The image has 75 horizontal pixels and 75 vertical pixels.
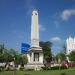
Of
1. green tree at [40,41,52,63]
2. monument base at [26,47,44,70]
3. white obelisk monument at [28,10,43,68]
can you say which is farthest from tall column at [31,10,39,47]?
green tree at [40,41,52,63]

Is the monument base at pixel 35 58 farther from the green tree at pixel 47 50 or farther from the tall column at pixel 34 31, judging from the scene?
the green tree at pixel 47 50

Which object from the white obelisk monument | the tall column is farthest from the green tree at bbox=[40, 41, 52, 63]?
the tall column

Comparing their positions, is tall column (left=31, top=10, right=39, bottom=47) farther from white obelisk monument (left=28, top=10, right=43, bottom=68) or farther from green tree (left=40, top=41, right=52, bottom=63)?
green tree (left=40, top=41, right=52, bottom=63)

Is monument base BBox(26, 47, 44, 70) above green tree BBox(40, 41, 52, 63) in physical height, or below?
below

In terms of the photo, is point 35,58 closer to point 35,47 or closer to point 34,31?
point 35,47

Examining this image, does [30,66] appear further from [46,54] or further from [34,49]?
[46,54]

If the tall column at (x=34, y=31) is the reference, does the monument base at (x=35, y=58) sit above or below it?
below

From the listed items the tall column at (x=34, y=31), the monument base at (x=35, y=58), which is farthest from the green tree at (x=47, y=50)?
the tall column at (x=34, y=31)

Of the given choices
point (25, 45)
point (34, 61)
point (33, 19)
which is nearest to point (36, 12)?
point (33, 19)

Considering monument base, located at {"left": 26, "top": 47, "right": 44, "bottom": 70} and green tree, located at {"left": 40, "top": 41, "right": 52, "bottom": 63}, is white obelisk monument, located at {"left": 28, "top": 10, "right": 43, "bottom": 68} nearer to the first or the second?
monument base, located at {"left": 26, "top": 47, "right": 44, "bottom": 70}

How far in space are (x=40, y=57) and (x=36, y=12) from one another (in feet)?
35.4

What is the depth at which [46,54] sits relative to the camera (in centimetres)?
10944

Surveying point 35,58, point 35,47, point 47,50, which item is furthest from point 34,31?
point 47,50

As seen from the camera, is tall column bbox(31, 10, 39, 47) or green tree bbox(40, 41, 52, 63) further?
green tree bbox(40, 41, 52, 63)
